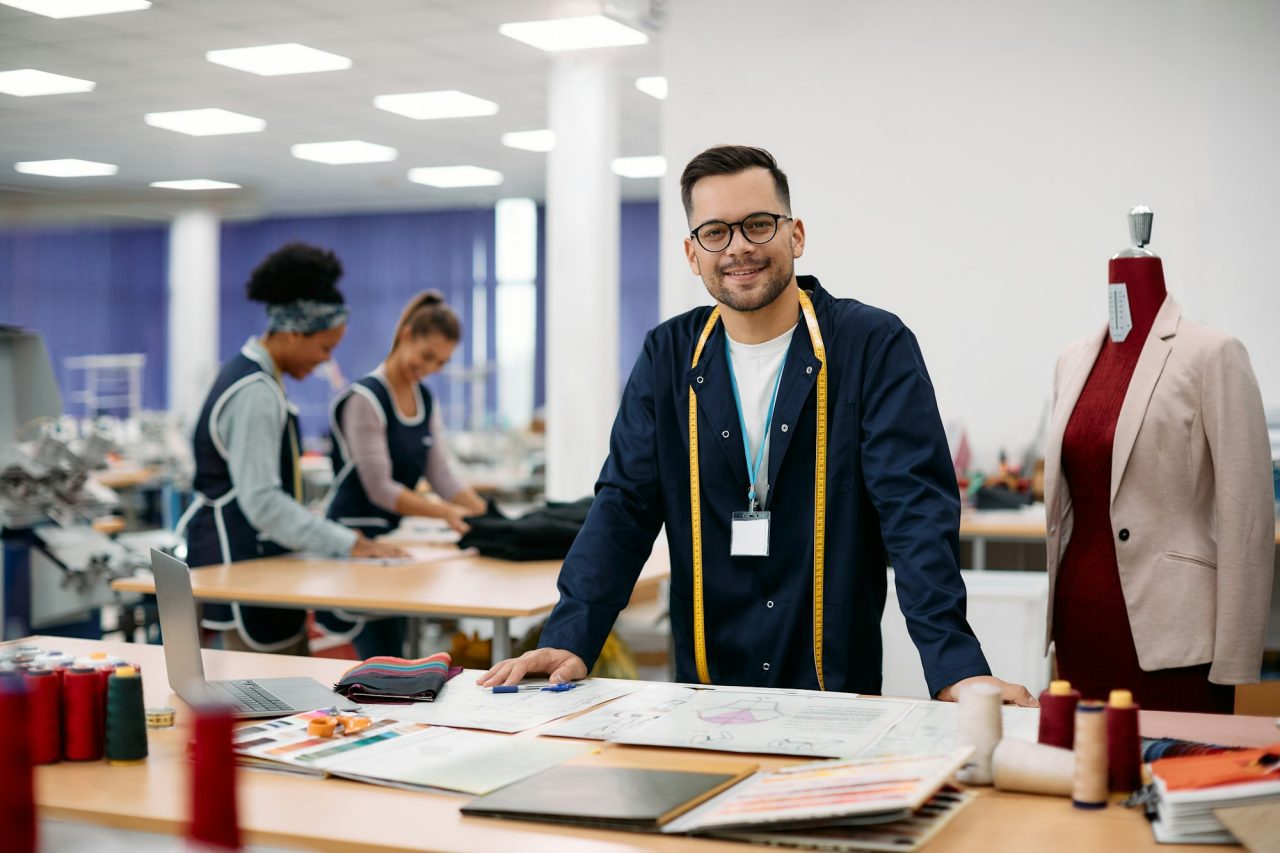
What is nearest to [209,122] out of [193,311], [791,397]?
[193,311]

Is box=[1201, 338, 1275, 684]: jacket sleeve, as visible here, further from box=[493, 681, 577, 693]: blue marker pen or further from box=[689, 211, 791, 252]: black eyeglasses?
box=[493, 681, 577, 693]: blue marker pen

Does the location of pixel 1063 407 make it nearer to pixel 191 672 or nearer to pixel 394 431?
pixel 191 672

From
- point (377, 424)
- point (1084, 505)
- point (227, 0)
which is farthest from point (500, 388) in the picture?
point (1084, 505)

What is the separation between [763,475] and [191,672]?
101 centimetres

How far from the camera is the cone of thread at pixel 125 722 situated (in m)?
1.71

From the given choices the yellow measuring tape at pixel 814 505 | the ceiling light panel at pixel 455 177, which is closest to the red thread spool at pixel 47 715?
the yellow measuring tape at pixel 814 505

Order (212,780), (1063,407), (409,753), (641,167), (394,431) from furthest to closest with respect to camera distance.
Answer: (641,167) < (394,431) < (1063,407) < (409,753) < (212,780)

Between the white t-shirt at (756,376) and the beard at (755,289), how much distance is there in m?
0.10

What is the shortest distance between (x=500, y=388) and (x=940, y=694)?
39.9 ft

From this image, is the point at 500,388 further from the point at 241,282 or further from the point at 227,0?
the point at 227,0

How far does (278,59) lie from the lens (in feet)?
24.9

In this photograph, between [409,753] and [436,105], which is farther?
[436,105]

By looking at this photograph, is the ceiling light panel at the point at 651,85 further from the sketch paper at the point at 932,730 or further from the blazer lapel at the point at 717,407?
the sketch paper at the point at 932,730

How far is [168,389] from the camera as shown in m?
14.2
